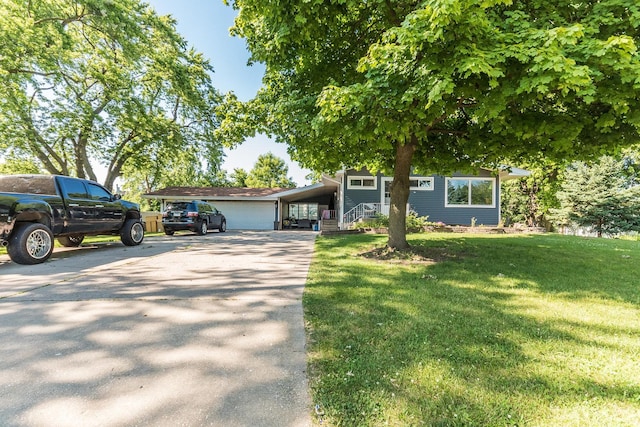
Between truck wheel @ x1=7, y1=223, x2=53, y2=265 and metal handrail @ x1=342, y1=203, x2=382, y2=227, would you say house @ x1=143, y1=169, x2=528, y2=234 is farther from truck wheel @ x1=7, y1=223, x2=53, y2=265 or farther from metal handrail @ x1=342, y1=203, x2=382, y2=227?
truck wheel @ x1=7, y1=223, x2=53, y2=265

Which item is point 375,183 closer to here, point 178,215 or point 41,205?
point 178,215

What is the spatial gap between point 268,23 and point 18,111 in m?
16.3

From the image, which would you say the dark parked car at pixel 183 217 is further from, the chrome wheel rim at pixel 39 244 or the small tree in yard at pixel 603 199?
the small tree in yard at pixel 603 199

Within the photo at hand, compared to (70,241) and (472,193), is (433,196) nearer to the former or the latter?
(472,193)

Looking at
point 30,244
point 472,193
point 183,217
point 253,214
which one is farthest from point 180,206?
point 472,193

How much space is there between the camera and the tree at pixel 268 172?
46.3 meters

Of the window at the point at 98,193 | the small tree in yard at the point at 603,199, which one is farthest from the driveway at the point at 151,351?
the small tree in yard at the point at 603,199

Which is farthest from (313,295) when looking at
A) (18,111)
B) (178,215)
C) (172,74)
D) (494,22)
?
(18,111)

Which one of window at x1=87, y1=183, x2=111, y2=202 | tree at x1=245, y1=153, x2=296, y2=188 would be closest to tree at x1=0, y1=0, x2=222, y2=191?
window at x1=87, y1=183, x2=111, y2=202

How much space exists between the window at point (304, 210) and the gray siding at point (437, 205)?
7849 mm

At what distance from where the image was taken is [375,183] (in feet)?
57.5

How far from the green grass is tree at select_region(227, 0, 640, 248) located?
2.66 metres

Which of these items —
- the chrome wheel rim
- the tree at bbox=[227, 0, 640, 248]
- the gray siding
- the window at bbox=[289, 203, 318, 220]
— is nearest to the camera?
the tree at bbox=[227, 0, 640, 248]

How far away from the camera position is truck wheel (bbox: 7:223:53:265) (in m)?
5.92
